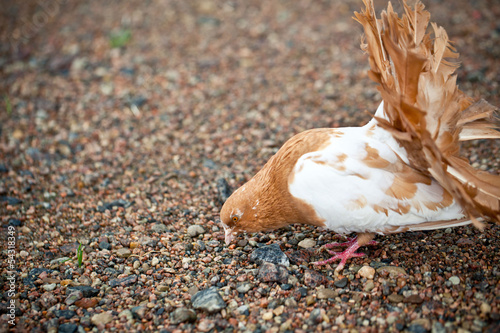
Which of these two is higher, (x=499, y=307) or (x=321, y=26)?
(x=321, y=26)

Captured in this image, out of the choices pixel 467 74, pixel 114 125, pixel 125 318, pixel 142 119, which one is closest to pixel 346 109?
pixel 467 74

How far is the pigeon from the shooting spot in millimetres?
2881

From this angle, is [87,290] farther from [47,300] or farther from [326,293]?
[326,293]

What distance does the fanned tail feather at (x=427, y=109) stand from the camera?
2844 millimetres

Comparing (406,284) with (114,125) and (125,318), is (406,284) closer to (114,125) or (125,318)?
(125,318)

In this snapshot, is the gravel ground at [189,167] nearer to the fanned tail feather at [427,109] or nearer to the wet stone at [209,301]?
the wet stone at [209,301]

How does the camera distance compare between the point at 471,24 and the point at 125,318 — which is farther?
the point at 471,24

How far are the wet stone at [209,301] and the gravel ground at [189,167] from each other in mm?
15

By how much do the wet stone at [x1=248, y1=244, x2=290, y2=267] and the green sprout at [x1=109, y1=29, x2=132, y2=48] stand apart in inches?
198

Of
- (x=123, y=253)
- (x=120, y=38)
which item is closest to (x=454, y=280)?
(x=123, y=253)

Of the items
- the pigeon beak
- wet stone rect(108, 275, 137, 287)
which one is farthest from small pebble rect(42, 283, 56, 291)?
the pigeon beak

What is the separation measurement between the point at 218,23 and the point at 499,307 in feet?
20.1

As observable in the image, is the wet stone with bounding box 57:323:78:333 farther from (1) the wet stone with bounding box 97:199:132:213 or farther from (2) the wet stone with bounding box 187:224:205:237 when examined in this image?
(1) the wet stone with bounding box 97:199:132:213

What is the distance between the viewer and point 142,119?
5.91 meters
